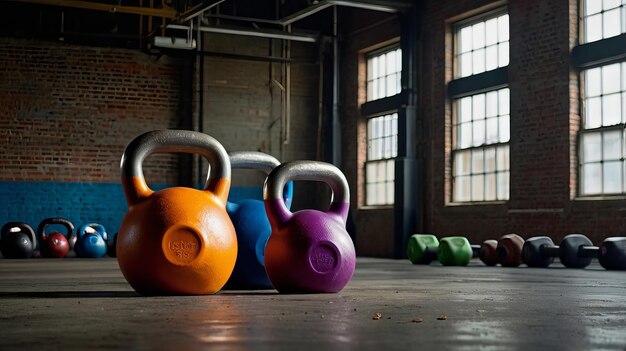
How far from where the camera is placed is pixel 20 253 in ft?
52.1

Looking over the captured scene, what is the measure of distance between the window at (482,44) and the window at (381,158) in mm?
2324

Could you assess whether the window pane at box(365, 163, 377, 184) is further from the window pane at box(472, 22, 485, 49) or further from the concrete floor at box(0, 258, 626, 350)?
the concrete floor at box(0, 258, 626, 350)

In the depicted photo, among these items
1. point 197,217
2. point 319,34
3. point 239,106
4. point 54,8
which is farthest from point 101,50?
point 197,217

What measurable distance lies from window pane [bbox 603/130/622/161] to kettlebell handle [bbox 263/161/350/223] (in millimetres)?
6983

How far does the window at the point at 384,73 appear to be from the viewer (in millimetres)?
18047

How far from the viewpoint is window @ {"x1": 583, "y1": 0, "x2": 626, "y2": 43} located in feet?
41.7

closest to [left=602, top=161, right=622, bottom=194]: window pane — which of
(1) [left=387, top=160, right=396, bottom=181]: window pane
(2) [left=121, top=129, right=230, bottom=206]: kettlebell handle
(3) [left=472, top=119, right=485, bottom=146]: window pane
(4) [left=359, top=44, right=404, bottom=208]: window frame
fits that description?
(3) [left=472, top=119, right=485, bottom=146]: window pane

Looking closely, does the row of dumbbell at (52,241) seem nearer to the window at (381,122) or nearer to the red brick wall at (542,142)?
the window at (381,122)

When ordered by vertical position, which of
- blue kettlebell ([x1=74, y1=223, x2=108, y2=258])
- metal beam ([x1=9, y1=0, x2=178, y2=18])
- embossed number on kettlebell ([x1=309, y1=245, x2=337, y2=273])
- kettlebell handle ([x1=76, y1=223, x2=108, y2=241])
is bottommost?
blue kettlebell ([x1=74, y1=223, x2=108, y2=258])

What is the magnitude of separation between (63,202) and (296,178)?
1261 cm

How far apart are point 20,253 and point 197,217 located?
10.8 metres

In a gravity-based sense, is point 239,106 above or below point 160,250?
above

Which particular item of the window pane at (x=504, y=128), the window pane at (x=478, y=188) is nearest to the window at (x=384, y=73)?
the window pane at (x=478, y=188)

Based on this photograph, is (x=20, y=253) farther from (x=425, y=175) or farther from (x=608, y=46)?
(x=608, y=46)
